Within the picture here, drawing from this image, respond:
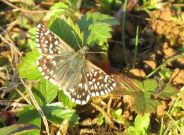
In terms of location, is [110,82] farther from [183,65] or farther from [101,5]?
[101,5]

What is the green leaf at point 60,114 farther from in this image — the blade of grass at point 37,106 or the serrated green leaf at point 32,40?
the serrated green leaf at point 32,40

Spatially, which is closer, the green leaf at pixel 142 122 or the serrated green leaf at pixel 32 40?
the green leaf at pixel 142 122

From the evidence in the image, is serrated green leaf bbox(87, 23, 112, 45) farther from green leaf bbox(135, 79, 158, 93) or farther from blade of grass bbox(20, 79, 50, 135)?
blade of grass bbox(20, 79, 50, 135)

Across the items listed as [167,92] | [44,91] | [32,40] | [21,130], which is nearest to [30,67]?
[44,91]

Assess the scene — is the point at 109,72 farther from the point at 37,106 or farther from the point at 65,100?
the point at 37,106

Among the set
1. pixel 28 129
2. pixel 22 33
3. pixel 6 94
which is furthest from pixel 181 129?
pixel 22 33

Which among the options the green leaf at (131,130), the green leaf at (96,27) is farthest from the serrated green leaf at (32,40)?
the green leaf at (131,130)

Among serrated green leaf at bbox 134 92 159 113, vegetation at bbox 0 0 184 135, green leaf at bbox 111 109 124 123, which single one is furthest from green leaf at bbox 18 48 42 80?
serrated green leaf at bbox 134 92 159 113

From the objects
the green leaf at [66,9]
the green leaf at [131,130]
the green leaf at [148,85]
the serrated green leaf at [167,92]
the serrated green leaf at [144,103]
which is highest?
the green leaf at [66,9]
